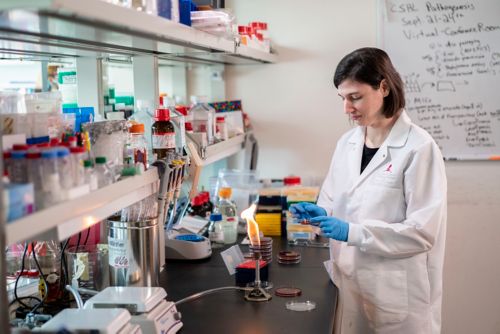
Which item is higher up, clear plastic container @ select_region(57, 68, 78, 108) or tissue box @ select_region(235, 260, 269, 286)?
clear plastic container @ select_region(57, 68, 78, 108)

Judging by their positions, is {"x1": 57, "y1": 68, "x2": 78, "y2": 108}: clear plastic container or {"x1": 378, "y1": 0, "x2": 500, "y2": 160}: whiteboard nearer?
{"x1": 57, "y1": 68, "x2": 78, "y2": 108}: clear plastic container

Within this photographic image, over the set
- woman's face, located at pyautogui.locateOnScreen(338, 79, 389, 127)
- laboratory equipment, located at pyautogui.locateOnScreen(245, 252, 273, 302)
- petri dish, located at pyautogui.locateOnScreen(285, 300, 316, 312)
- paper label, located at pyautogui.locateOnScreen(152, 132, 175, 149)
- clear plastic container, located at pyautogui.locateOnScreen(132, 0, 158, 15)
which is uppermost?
clear plastic container, located at pyautogui.locateOnScreen(132, 0, 158, 15)

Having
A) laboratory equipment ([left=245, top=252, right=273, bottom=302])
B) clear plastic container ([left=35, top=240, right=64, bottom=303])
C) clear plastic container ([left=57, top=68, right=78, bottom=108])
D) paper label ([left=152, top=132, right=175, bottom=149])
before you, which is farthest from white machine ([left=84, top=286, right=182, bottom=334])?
clear plastic container ([left=57, top=68, right=78, bottom=108])

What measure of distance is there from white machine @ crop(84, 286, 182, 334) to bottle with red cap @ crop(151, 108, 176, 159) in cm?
51

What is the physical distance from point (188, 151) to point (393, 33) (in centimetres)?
163

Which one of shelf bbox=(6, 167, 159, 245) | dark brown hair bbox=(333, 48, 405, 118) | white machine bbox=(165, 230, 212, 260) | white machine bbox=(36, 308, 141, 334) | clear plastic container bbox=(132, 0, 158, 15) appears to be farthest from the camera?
white machine bbox=(165, 230, 212, 260)

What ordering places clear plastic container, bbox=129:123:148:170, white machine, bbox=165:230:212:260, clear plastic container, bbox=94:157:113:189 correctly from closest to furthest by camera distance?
clear plastic container, bbox=94:157:113:189, clear plastic container, bbox=129:123:148:170, white machine, bbox=165:230:212:260

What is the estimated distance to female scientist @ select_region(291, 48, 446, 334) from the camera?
7.67 ft

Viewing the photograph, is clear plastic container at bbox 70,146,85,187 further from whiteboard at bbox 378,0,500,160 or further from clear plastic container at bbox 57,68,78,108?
whiteboard at bbox 378,0,500,160

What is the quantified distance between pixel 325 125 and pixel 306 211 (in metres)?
1.19

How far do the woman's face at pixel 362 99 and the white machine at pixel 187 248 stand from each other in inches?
32.8

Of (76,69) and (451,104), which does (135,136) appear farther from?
(451,104)

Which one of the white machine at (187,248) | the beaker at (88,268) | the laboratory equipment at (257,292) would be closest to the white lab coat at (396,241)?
the laboratory equipment at (257,292)

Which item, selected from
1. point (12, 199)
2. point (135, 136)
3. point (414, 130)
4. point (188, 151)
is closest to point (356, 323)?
point (414, 130)
